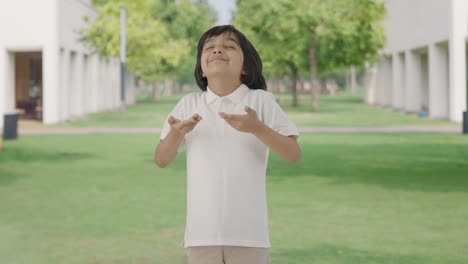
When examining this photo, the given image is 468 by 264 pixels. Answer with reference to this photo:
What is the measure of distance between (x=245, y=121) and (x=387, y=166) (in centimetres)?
1329

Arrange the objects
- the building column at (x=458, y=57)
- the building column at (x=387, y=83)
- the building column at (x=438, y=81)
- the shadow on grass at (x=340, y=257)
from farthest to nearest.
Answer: the building column at (x=387, y=83) < the building column at (x=438, y=81) < the building column at (x=458, y=57) < the shadow on grass at (x=340, y=257)

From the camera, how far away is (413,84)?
4453cm

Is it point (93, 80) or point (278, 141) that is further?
point (93, 80)

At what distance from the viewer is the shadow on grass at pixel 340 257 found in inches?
295

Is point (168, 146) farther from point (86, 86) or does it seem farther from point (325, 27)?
point (86, 86)

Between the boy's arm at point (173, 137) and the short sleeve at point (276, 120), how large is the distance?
35 centimetres

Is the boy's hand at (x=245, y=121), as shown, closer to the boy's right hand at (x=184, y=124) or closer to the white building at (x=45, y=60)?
the boy's right hand at (x=184, y=124)

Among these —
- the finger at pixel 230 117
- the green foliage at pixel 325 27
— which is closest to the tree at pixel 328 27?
the green foliage at pixel 325 27

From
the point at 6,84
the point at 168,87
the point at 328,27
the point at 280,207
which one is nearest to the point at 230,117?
the point at 280,207

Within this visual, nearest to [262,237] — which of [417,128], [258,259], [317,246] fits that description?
[258,259]

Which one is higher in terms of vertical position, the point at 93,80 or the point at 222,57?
the point at 93,80

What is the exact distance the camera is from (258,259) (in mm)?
3396

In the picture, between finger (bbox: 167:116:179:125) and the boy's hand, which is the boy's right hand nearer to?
finger (bbox: 167:116:179:125)

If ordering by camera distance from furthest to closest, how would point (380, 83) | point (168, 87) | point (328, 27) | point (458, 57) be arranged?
point (168, 87)
point (380, 83)
point (328, 27)
point (458, 57)
